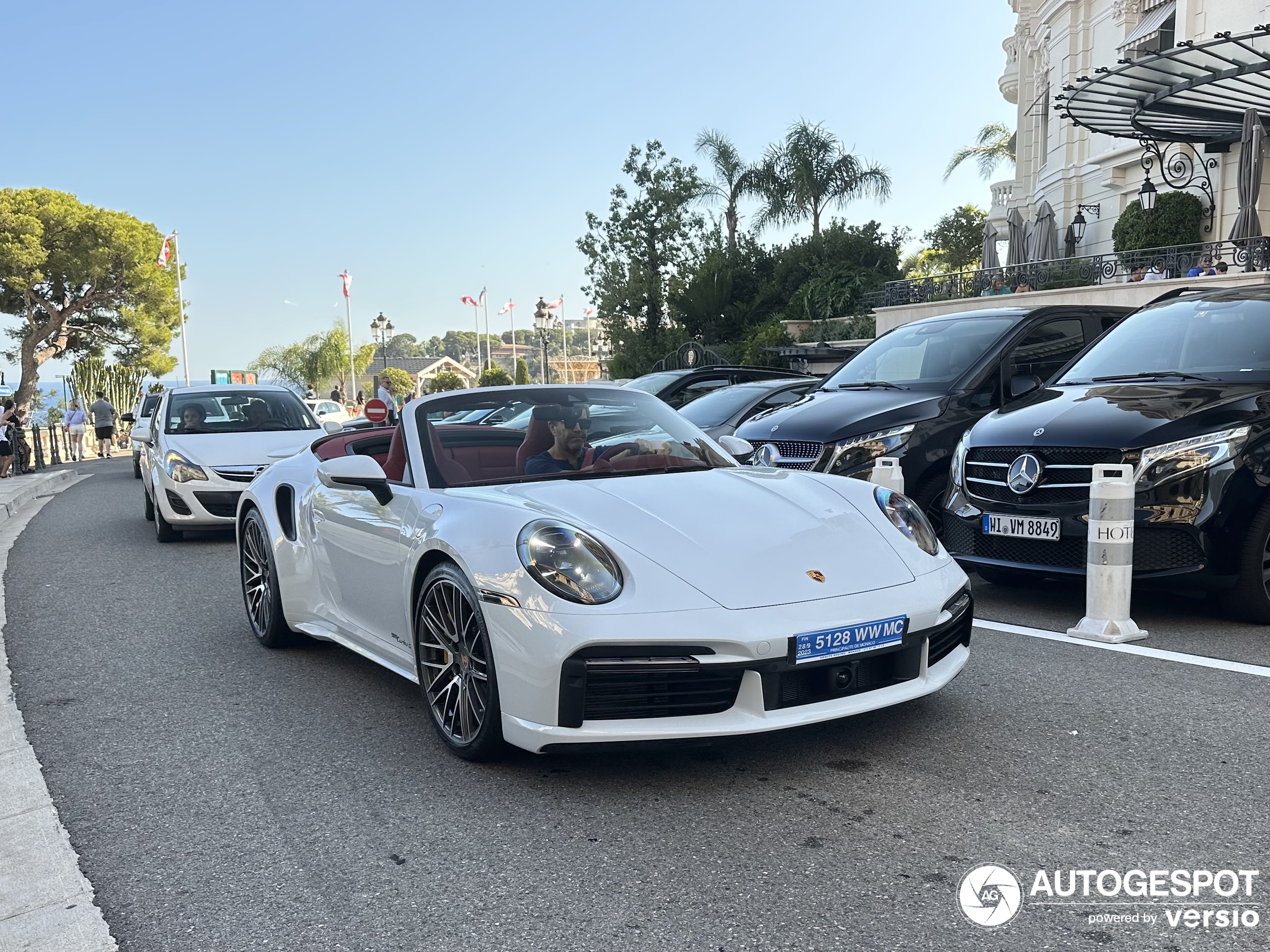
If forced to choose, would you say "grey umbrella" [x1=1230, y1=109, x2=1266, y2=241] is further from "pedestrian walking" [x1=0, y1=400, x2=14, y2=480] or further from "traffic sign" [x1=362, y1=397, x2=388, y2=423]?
"pedestrian walking" [x1=0, y1=400, x2=14, y2=480]

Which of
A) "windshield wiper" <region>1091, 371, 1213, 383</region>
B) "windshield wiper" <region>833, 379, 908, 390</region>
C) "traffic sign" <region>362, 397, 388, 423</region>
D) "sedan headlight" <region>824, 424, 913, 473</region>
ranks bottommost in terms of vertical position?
"traffic sign" <region>362, 397, 388, 423</region>

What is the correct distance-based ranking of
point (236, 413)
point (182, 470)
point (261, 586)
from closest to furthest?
point (261, 586) < point (182, 470) < point (236, 413)

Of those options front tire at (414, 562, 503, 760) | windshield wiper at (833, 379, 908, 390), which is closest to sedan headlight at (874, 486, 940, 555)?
front tire at (414, 562, 503, 760)

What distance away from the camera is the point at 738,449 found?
5.11m

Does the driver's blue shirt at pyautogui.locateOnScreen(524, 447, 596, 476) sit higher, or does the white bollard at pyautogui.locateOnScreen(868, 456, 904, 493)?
the driver's blue shirt at pyautogui.locateOnScreen(524, 447, 596, 476)

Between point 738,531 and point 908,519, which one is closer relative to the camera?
point 738,531

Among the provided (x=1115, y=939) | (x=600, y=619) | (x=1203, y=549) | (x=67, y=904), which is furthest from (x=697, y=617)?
(x=1203, y=549)

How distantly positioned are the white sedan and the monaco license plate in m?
6.05

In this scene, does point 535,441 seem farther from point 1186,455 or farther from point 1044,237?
point 1044,237

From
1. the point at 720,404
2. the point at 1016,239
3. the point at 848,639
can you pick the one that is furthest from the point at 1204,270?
the point at 848,639

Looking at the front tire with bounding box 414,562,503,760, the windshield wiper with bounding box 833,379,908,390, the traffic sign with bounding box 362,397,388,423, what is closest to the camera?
the front tire with bounding box 414,562,503,760

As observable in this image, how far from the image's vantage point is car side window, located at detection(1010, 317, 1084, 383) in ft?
27.1

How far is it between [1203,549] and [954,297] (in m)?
19.5

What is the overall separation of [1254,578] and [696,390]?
8259 mm
